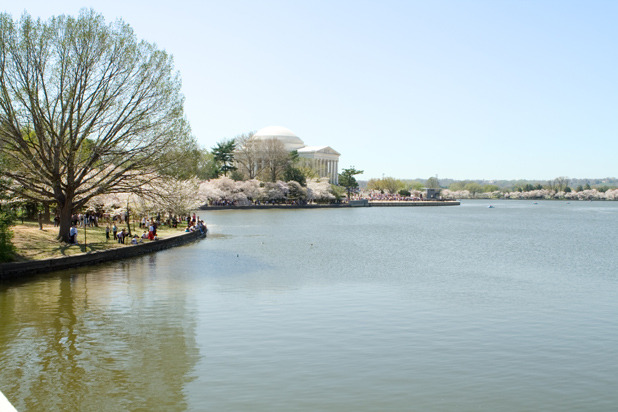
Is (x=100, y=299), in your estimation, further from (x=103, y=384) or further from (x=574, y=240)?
(x=574, y=240)

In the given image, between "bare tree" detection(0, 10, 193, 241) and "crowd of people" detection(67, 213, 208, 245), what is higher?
"bare tree" detection(0, 10, 193, 241)

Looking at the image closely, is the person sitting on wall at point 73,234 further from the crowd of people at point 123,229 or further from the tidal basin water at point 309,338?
the tidal basin water at point 309,338

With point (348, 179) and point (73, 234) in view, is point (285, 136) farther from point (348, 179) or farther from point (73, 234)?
point (73, 234)

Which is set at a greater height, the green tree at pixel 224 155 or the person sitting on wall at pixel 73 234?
the green tree at pixel 224 155

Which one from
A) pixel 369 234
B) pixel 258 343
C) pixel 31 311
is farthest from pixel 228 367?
pixel 369 234

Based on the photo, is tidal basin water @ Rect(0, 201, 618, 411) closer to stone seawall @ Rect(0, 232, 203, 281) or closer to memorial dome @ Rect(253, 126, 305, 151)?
stone seawall @ Rect(0, 232, 203, 281)

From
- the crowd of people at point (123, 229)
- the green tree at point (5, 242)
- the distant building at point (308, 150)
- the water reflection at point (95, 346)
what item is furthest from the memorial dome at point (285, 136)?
the water reflection at point (95, 346)

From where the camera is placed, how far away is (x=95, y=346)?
15.9 m

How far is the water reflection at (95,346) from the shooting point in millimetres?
12195

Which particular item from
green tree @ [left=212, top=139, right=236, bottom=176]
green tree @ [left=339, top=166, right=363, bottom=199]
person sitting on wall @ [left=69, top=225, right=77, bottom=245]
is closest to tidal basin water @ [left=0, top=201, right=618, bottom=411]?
person sitting on wall @ [left=69, top=225, right=77, bottom=245]

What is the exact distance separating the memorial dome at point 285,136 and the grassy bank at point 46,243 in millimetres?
151301

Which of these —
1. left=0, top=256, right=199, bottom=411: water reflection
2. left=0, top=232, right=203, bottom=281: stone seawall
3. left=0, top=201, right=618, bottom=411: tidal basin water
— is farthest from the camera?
left=0, top=232, right=203, bottom=281: stone seawall

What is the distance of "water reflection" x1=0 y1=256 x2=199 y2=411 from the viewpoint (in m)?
12.2

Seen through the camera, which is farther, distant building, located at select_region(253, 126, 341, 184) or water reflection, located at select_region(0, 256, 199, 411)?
distant building, located at select_region(253, 126, 341, 184)
